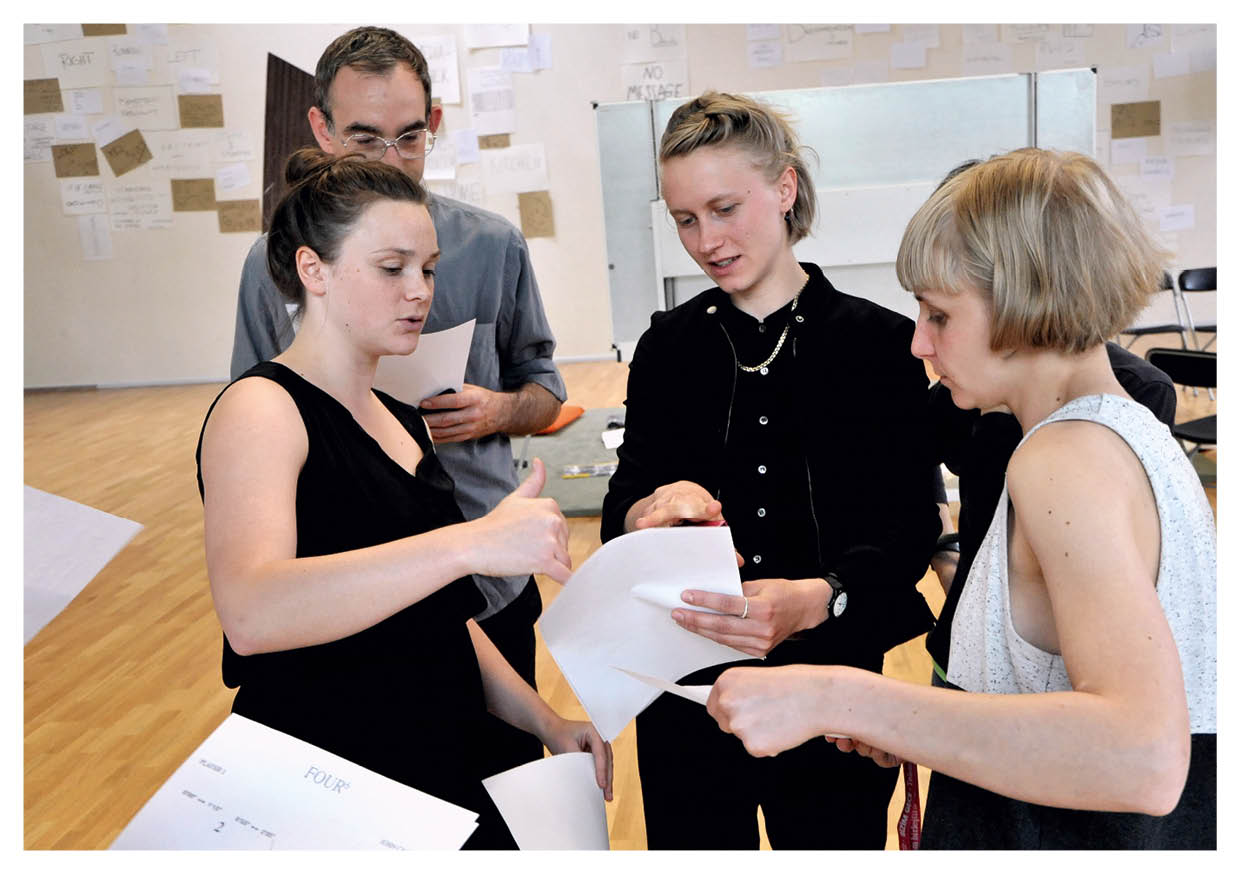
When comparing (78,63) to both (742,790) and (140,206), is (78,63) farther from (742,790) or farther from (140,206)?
(742,790)

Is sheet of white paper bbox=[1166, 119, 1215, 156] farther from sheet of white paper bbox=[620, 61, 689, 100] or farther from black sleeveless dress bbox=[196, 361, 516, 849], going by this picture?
black sleeveless dress bbox=[196, 361, 516, 849]

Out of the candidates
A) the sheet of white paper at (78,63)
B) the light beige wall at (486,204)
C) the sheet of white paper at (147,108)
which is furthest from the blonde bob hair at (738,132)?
the sheet of white paper at (78,63)

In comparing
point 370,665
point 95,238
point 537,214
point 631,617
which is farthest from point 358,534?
point 95,238

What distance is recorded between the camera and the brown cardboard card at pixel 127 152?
28.8ft

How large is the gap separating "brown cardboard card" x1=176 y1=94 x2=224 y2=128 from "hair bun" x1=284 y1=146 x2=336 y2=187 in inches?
318

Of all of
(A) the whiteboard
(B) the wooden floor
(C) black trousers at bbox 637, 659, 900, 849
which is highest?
(A) the whiteboard

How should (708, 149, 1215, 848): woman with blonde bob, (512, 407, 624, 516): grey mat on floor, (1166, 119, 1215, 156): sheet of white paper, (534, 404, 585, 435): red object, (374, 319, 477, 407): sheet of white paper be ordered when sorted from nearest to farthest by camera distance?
(708, 149, 1215, 848): woman with blonde bob, (374, 319, 477, 407): sheet of white paper, (512, 407, 624, 516): grey mat on floor, (534, 404, 585, 435): red object, (1166, 119, 1215, 156): sheet of white paper

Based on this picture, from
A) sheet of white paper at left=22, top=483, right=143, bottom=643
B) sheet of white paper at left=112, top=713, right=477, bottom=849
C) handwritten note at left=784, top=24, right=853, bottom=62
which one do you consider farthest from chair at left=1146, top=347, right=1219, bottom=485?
handwritten note at left=784, top=24, right=853, bottom=62

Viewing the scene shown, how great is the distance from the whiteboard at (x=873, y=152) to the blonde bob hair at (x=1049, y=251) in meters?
3.23

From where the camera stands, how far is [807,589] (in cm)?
132

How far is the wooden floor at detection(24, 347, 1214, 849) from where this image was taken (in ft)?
8.62

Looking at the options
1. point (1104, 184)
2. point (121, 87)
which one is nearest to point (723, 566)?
point (1104, 184)

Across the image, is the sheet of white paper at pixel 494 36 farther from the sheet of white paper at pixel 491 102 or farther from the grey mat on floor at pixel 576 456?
the grey mat on floor at pixel 576 456
